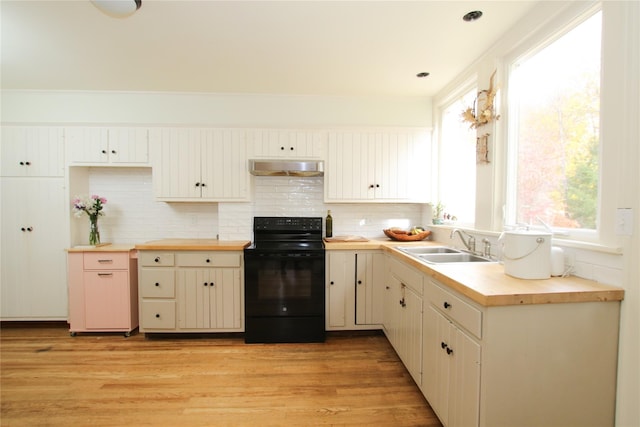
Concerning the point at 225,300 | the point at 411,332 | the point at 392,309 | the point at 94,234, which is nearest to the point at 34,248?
the point at 94,234

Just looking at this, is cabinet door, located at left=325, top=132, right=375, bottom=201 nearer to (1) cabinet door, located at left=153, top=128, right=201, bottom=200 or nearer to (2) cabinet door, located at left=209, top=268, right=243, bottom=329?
(2) cabinet door, located at left=209, top=268, right=243, bottom=329

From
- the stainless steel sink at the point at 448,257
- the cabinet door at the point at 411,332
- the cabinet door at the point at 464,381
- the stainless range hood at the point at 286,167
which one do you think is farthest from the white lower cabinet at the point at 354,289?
the cabinet door at the point at 464,381

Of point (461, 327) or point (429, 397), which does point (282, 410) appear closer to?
point (429, 397)

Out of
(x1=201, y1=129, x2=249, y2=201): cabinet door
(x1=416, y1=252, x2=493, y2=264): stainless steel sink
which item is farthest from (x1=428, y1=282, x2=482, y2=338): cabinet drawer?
(x1=201, y1=129, x2=249, y2=201): cabinet door

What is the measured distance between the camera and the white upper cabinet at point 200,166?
10.3ft

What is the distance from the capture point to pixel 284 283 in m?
2.85

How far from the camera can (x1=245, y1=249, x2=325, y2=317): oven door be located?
2826mm

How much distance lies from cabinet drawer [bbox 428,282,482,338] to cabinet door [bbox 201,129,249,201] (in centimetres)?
219

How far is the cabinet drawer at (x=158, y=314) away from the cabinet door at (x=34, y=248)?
104cm

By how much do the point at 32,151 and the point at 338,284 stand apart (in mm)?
3530

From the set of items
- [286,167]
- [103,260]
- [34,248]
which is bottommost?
[103,260]

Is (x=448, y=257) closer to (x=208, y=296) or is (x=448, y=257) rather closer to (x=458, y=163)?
(x=458, y=163)

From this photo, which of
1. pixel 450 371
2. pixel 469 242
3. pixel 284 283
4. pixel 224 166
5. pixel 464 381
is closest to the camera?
pixel 464 381

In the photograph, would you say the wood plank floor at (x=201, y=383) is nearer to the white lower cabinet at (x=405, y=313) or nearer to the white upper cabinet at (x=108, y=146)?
the white lower cabinet at (x=405, y=313)
